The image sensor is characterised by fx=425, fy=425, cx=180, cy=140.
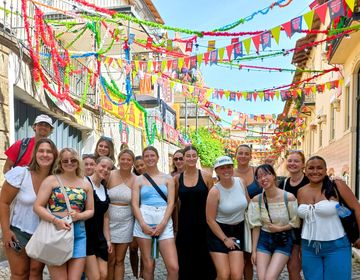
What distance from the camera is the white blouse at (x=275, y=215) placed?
437cm

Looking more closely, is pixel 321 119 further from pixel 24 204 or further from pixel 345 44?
pixel 24 204

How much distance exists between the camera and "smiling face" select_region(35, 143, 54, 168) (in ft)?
12.8

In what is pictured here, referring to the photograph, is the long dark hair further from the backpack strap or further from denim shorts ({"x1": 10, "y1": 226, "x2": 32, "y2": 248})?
the backpack strap

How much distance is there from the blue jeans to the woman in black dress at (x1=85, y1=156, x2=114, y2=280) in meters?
2.05

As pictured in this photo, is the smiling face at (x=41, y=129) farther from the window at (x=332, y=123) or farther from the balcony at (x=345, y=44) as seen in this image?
the window at (x=332, y=123)

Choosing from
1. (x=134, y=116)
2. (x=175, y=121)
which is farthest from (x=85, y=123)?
(x=175, y=121)

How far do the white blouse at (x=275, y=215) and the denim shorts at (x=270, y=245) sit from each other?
0.24ft

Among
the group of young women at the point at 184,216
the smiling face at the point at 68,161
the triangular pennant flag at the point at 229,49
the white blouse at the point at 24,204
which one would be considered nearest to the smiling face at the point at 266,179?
the group of young women at the point at 184,216

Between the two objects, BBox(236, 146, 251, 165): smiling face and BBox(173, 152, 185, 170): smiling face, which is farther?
BBox(173, 152, 185, 170): smiling face

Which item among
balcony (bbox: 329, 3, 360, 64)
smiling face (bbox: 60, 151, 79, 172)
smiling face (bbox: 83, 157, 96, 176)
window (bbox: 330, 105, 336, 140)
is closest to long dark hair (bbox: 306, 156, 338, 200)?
smiling face (bbox: 60, 151, 79, 172)

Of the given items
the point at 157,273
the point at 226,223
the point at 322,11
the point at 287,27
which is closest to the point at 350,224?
the point at 226,223

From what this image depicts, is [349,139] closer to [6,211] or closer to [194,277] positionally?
[194,277]

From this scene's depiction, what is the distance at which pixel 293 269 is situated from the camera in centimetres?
456

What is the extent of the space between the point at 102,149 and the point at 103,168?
0.97m
